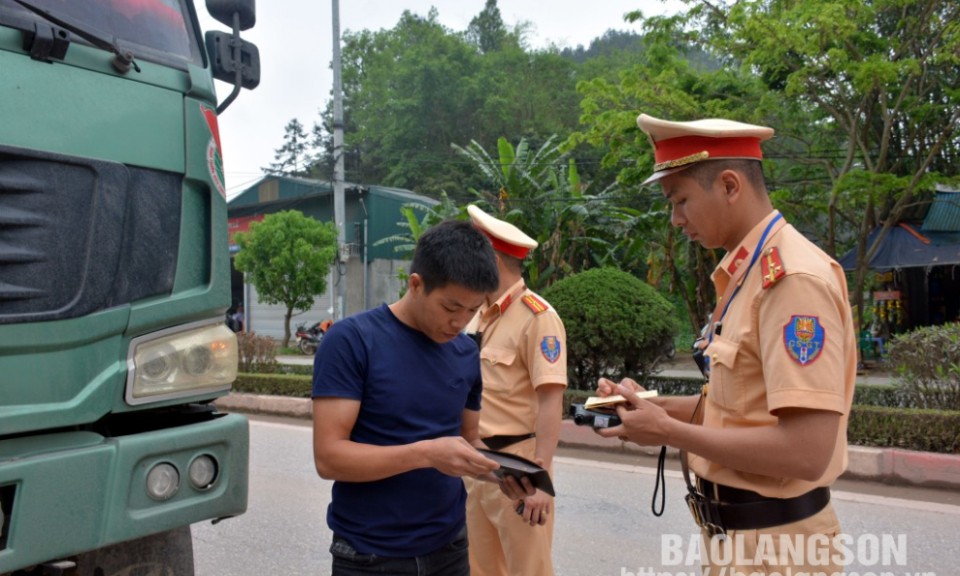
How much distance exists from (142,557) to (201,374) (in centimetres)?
59

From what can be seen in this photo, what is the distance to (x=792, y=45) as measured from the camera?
11953 mm

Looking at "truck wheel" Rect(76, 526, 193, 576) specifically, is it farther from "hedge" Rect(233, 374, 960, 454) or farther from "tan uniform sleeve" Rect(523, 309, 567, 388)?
"hedge" Rect(233, 374, 960, 454)

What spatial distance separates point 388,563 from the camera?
2109 millimetres

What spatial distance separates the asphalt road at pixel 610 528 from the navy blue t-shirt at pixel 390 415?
183cm

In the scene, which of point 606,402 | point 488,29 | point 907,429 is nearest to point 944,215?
point 907,429

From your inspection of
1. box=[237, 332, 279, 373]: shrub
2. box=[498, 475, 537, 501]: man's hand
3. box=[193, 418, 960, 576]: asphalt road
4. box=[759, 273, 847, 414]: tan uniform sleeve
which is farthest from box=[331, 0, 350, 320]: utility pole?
box=[759, 273, 847, 414]: tan uniform sleeve

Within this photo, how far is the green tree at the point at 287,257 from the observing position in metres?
22.0

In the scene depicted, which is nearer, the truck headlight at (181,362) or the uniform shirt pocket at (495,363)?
the truck headlight at (181,362)

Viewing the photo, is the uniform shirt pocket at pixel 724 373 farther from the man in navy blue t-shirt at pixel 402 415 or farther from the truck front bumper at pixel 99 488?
the truck front bumper at pixel 99 488

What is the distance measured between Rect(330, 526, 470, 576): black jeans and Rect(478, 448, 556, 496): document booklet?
295 mm

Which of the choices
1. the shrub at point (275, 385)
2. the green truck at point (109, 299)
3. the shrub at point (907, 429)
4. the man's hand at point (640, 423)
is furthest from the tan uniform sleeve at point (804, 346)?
the shrub at point (275, 385)

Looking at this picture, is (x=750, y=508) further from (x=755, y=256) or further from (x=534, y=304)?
(x=534, y=304)

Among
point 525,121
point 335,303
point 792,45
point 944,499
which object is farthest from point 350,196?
point 944,499

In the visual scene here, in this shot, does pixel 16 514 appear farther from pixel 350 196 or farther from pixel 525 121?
pixel 525 121
